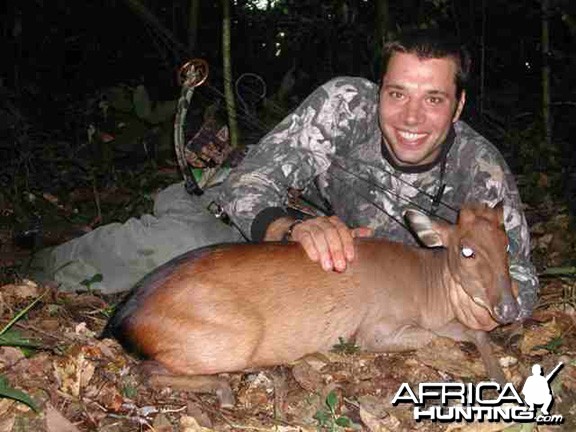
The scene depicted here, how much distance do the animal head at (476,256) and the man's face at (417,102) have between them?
30.3 inches

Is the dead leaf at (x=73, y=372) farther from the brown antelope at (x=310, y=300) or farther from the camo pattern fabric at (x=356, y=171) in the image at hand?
the camo pattern fabric at (x=356, y=171)

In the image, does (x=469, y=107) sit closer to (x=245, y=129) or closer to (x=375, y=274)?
(x=245, y=129)

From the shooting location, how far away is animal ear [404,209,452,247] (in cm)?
452

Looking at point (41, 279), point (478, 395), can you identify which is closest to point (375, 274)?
point (478, 395)

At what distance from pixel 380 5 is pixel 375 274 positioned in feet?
20.4

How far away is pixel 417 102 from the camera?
16.4 feet

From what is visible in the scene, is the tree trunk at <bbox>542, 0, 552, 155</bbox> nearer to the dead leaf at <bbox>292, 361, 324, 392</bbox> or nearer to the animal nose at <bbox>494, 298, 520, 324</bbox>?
the animal nose at <bbox>494, 298, 520, 324</bbox>

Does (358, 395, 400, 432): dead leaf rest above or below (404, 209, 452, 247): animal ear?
below

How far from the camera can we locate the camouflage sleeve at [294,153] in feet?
16.6

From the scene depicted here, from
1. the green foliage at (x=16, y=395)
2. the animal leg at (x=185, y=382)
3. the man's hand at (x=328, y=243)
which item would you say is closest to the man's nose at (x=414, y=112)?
the man's hand at (x=328, y=243)

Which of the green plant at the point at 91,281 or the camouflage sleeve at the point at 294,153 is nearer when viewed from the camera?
the camouflage sleeve at the point at 294,153

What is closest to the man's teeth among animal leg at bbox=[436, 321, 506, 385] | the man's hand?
the man's hand

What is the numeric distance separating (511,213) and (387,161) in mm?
988

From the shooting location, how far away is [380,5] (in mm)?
9781
